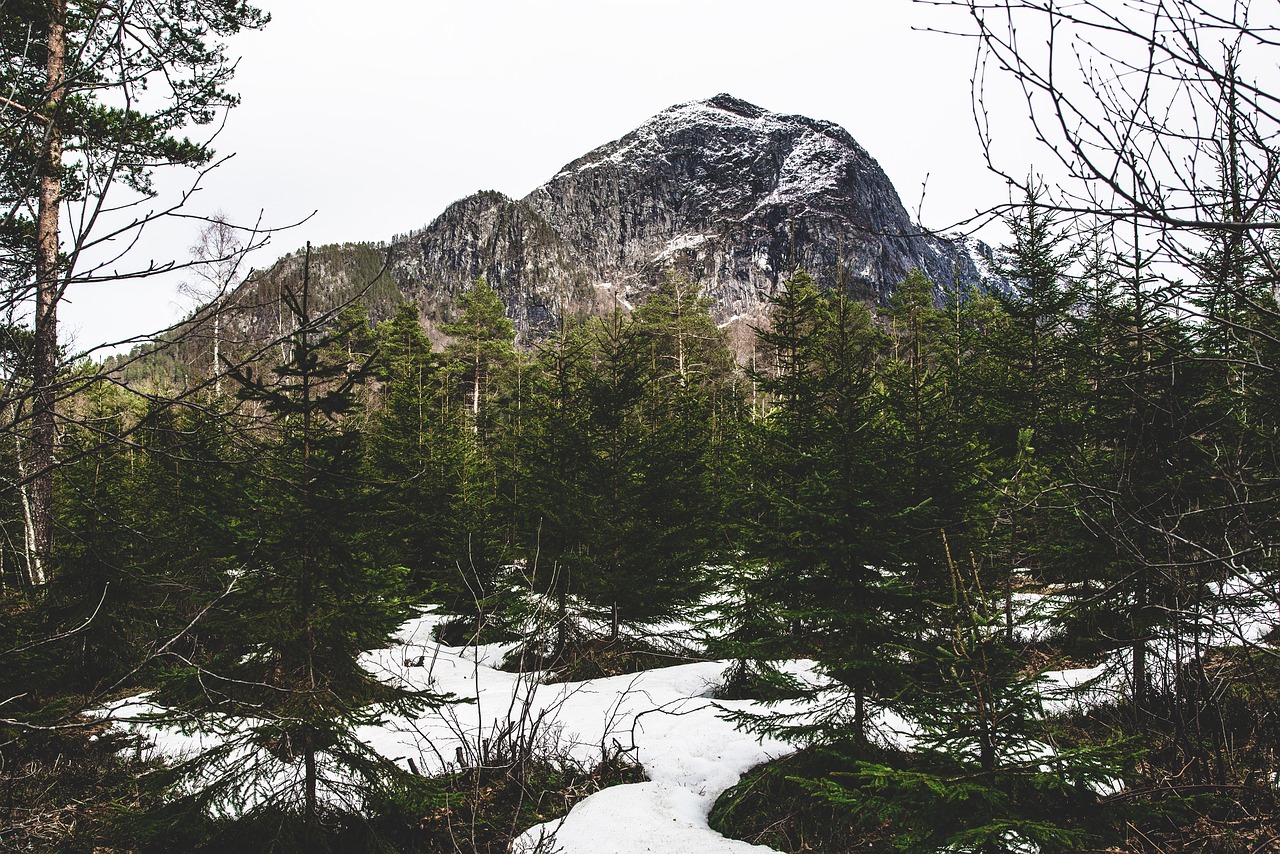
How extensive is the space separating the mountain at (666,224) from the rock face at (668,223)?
371 millimetres

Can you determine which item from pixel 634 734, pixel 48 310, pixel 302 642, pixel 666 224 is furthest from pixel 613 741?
pixel 666 224

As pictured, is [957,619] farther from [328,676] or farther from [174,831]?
[174,831]

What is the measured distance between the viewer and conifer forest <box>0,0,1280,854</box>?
7.98 ft

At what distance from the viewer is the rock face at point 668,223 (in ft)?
468

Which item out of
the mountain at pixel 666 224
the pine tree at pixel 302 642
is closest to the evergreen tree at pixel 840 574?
the pine tree at pixel 302 642

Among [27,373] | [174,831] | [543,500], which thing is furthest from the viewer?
[543,500]

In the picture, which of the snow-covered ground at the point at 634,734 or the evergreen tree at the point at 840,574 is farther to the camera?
the evergreen tree at the point at 840,574

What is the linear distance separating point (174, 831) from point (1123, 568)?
9316 millimetres

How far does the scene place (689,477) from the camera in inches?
440

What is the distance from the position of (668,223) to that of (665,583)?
178527 mm

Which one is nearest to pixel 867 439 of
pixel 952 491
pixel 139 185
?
pixel 952 491

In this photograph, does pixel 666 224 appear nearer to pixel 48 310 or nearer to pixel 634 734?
pixel 634 734

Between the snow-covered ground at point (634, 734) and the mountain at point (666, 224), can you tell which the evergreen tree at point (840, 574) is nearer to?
the snow-covered ground at point (634, 734)

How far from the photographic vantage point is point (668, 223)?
6988 inches
